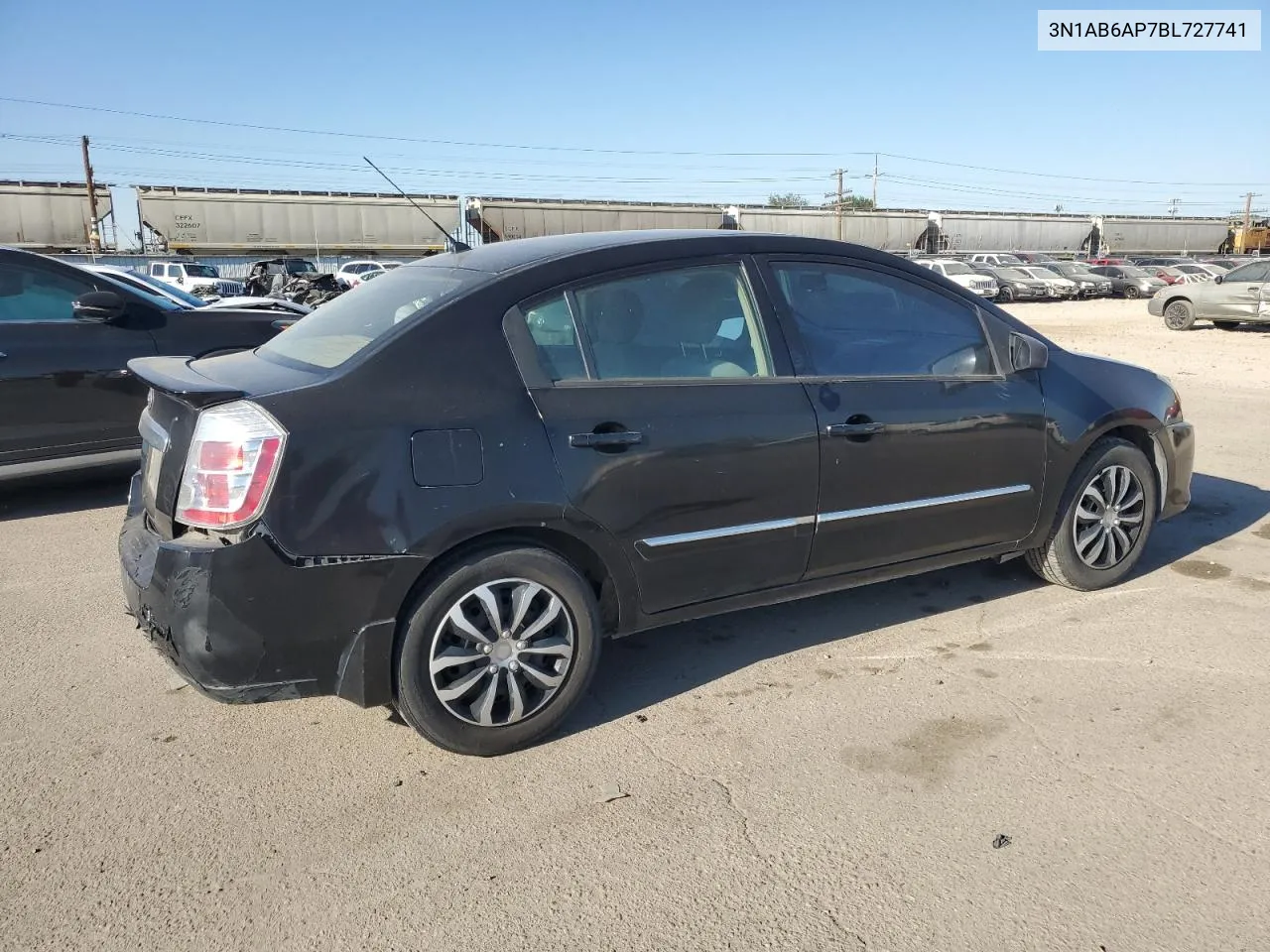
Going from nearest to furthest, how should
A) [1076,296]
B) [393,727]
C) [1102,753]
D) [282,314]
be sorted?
[1102,753] → [393,727] → [282,314] → [1076,296]

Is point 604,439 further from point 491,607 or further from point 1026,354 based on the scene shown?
point 1026,354

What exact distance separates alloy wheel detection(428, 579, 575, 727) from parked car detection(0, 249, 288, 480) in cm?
423

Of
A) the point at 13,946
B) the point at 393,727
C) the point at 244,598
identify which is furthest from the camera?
the point at 393,727

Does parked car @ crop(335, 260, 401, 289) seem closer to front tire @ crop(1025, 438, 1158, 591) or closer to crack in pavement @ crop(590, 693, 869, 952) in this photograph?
front tire @ crop(1025, 438, 1158, 591)

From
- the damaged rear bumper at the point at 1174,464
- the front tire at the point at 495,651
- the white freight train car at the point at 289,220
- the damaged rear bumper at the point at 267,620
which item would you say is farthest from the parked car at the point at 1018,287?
the damaged rear bumper at the point at 267,620

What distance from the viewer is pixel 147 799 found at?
2.86m

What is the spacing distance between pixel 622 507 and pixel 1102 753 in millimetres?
1747

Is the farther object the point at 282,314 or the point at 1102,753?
the point at 282,314

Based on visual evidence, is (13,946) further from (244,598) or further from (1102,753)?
(1102,753)

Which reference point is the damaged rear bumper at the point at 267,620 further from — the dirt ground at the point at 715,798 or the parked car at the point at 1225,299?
the parked car at the point at 1225,299

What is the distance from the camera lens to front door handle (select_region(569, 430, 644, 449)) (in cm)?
310

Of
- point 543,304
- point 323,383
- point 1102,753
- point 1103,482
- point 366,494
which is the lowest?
point 1102,753

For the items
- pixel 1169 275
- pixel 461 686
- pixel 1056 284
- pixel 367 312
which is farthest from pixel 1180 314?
pixel 1169 275

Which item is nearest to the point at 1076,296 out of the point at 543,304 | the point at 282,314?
the point at 282,314
